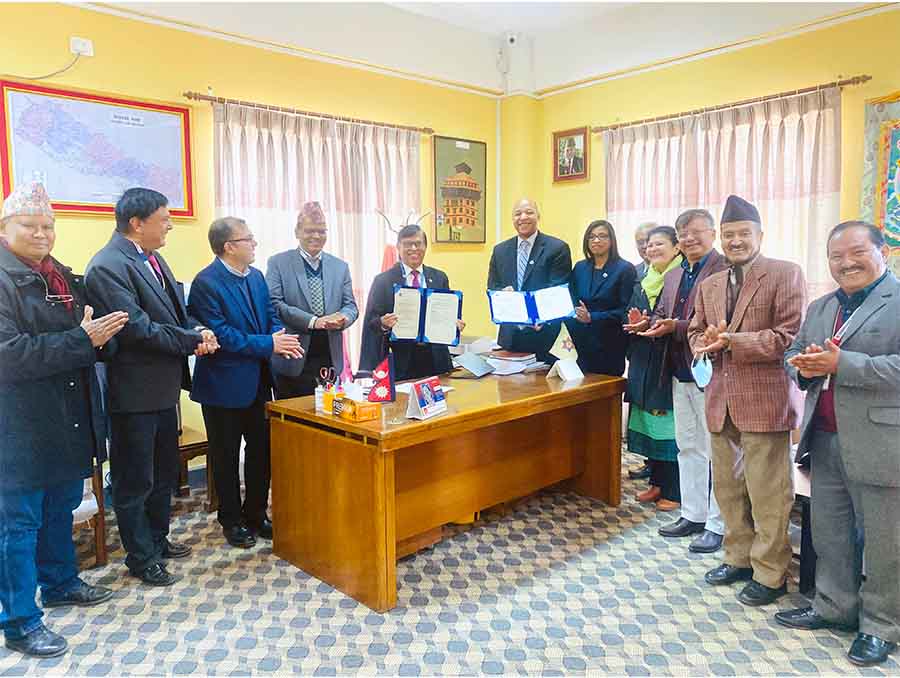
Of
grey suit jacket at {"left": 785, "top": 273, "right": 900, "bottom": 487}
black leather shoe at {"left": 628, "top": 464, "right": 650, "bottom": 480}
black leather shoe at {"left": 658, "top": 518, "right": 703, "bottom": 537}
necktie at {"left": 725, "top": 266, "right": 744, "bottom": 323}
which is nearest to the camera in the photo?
grey suit jacket at {"left": 785, "top": 273, "right": 900, "bottom": 487}

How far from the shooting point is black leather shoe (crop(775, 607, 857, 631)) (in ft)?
7.73

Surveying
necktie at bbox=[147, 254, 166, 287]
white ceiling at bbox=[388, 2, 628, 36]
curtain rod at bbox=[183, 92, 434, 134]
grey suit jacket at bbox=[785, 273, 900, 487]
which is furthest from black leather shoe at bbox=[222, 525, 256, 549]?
white ceiling at bbox=[388, 2, 628, 36]

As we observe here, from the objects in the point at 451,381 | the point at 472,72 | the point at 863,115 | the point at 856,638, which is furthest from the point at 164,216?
the point at 863,115

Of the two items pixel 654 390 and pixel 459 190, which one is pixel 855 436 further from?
pixel 459 190

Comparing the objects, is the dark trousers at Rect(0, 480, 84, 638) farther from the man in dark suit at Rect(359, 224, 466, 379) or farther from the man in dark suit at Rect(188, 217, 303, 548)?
the man in dark suit at Rect(359, 224, 466, 379)

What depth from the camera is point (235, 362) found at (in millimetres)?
2941

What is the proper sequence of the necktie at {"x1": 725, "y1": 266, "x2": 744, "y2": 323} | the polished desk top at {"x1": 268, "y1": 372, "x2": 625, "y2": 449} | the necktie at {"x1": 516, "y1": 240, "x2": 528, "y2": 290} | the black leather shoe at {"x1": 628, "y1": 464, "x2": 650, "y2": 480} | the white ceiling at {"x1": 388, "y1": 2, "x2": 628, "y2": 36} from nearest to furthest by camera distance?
the polished desk top at {"x1": 268, "y1": 372, "x2": 625, "y2": 449} < the necktie at {"x1": 725, "y1": 266, "x2": 744, "y2": 323} < the necktie at {"x1": 516, "y1": 240, "x2": 528, "y2": 290} < the black leather shoe at {"x1": 628, "y1": 464, "x2": 650, "y2": 480} < the white ceiling at {"x1": 388, "y1": 2, "x2": 628, "y2": 36}

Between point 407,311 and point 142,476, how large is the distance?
1.47m

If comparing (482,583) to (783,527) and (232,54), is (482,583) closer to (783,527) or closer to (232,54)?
(783,527)

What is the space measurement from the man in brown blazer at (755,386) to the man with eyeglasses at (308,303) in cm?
173

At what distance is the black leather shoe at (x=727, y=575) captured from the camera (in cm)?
273

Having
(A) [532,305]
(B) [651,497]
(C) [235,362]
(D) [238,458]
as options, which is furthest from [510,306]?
(D) [238,458]

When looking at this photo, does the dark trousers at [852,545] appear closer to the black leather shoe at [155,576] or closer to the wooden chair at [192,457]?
the black leather shoe at [155,576]

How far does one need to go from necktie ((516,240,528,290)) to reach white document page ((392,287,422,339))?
2.39ft
